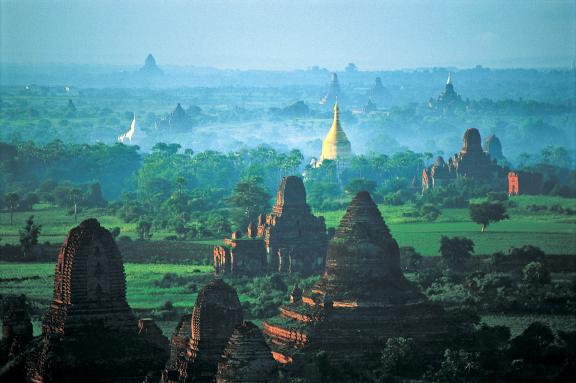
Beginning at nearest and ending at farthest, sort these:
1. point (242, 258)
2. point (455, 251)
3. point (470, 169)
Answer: point (242, 258) < point (455, 251) < point (470, 169)

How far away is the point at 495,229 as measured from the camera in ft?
344

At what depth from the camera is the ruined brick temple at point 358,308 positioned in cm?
5931

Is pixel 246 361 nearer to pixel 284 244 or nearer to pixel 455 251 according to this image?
pixel 455 251

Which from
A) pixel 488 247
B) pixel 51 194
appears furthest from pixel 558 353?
pixel 51 194

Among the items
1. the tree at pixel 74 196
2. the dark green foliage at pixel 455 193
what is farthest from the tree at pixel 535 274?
the dark green foliage at pixel 455 193

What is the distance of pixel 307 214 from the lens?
88688 millimetres

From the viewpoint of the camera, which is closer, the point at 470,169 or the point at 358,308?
the point at 358,308

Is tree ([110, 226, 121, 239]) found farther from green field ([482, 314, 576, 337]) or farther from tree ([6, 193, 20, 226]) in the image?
green field ([482, 314, 576, 337])

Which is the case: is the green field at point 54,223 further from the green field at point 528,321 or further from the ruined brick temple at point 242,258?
the green field at point 528,321

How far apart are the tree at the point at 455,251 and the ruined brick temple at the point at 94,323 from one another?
123 ft

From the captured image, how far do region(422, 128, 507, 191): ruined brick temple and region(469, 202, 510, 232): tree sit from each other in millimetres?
22509

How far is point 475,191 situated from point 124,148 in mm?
31172

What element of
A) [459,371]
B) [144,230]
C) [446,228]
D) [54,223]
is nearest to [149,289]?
[144,230]

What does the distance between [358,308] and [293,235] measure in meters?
27.2
